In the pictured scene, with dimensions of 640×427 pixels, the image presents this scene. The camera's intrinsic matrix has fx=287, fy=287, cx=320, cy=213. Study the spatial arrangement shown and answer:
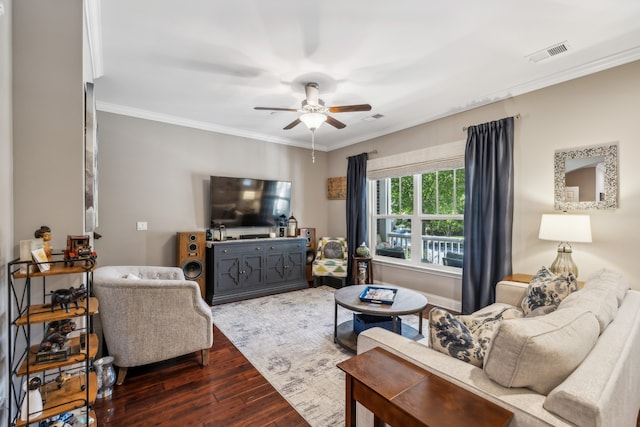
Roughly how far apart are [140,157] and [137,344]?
2.66m

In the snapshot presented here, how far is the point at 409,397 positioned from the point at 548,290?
170 centimetres

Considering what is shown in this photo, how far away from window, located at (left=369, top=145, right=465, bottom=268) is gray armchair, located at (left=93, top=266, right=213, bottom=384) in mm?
3142

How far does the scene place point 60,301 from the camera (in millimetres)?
1423

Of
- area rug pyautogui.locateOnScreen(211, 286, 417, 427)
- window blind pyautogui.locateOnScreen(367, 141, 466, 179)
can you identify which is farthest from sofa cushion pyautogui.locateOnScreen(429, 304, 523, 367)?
window blind pyautogui.locateOnScreen(367, 141, 466, 179)

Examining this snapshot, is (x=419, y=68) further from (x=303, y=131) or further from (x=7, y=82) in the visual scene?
(x=7, y=82)

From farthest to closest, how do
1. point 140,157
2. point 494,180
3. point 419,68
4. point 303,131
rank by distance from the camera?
point 303,131 < point 140,157 < point 494,180 < point 419,68

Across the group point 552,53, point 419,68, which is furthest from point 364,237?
point 552,53

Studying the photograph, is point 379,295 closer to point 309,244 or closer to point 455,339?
point 455,339

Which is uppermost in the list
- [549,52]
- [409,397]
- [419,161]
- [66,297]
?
[549,52]

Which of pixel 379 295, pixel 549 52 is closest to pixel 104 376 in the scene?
pixel 379 295

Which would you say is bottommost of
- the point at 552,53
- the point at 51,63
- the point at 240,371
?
the point at 240,371

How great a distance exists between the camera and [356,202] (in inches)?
196

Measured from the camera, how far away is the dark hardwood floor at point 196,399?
5.89ft

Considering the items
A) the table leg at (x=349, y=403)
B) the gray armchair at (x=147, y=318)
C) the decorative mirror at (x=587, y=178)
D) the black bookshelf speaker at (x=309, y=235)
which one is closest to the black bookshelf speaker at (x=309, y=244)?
the black bookshelf speaker at (x=309, y=235)
